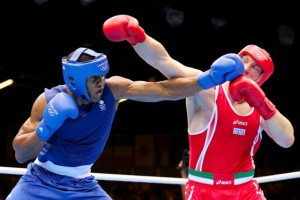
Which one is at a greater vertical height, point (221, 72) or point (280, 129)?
point (221, 72)

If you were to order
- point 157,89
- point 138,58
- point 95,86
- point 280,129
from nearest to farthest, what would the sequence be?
point 95,86
point 157,89
point 280,129
point 138,58

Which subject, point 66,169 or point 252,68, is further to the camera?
point 252,68

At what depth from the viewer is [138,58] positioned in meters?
8.56

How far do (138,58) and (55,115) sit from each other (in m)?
6.22

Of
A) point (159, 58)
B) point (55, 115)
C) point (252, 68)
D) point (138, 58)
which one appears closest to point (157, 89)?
point (159, 58)

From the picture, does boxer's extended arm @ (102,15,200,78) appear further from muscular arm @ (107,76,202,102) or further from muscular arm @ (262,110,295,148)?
muscular arm @ (262,110,295,148)

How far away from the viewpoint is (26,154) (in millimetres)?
2443

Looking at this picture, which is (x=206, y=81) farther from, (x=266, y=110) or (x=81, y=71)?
(x=81, y=71)

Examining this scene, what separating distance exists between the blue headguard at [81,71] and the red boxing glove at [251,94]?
67cm

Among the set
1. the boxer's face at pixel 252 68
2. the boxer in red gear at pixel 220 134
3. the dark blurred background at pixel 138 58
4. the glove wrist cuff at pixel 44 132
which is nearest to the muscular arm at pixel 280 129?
the boxer in red gear at pixel 220 134

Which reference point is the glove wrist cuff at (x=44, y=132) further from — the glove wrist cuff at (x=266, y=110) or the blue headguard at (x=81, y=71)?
the glove wrist cuff at (x=266, y=110)

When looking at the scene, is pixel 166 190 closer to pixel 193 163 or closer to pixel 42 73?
pixel 42 73

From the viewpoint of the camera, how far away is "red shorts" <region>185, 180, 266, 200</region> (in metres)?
2.83

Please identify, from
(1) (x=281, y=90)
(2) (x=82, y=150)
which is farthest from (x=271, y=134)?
(1) (x=281, y=90)
